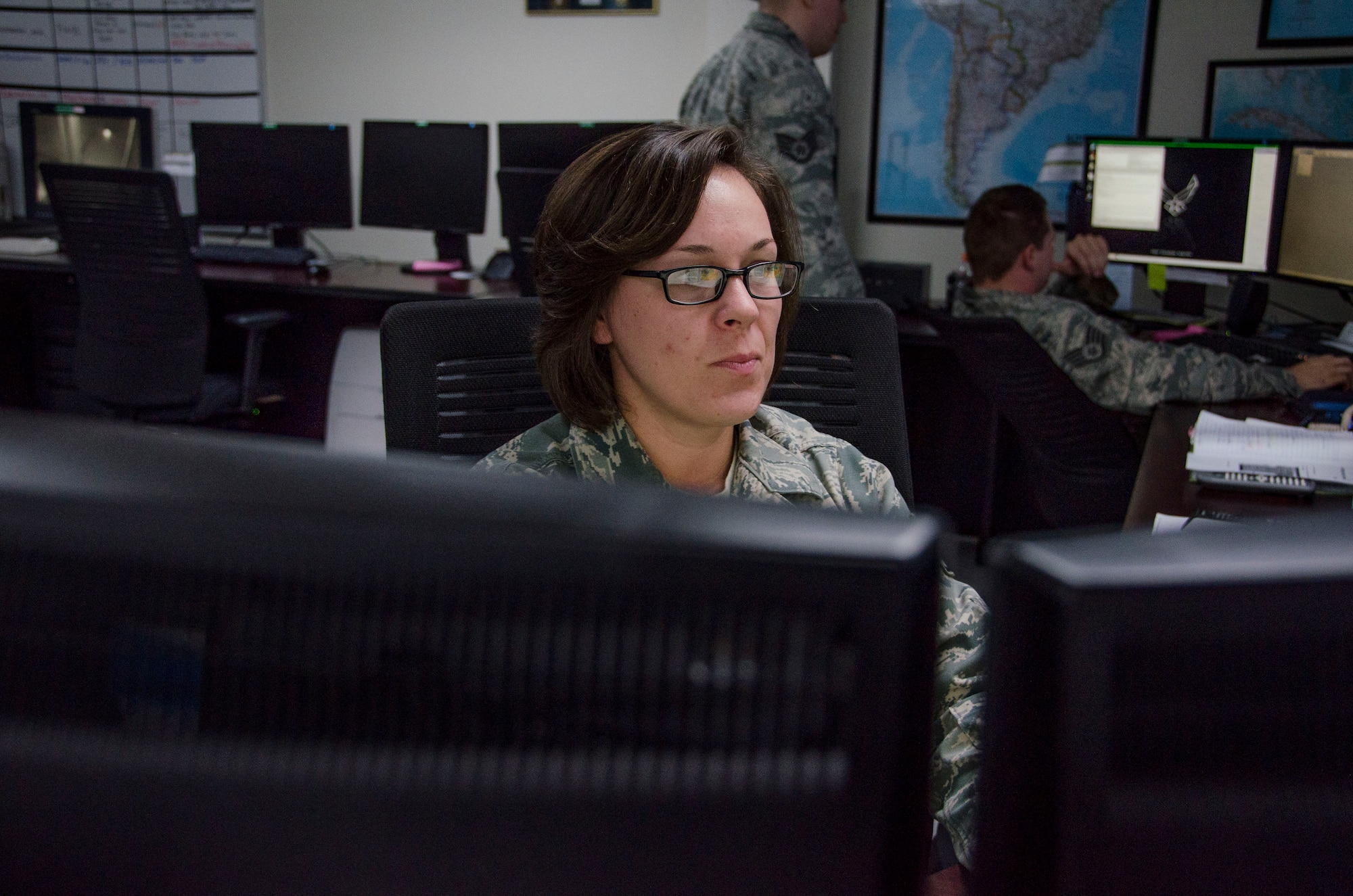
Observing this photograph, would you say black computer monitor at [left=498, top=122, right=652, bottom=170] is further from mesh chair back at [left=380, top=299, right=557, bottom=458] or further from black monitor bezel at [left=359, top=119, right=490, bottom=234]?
mesh chair back at [left=380, top=299, right=557, bottom=458]

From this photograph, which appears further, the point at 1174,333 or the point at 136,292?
the point at 136,292

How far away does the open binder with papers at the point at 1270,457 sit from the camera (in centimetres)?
159

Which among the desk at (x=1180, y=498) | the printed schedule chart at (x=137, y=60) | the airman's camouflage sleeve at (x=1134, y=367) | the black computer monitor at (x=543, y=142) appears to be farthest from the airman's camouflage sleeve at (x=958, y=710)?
the printed schedule chart at (x=137, y=60)

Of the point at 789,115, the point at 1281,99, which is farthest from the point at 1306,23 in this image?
the point at 789,115

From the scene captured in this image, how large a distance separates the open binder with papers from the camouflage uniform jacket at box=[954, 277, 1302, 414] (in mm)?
508

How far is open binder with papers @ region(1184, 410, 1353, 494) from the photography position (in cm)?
159

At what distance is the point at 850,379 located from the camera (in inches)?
54.9

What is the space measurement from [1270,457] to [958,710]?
1.19 m

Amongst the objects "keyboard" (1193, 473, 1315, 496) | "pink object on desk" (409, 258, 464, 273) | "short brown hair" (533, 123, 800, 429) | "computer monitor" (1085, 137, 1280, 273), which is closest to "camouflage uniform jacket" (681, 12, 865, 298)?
"computer monitor" (1085, 137, 1280, 273)

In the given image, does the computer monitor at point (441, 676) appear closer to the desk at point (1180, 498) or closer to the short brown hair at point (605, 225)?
the short brown hair at point (605, 225)

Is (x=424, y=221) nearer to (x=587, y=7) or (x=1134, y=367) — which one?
(x=587, y=7)

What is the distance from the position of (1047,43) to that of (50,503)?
13.5 ft

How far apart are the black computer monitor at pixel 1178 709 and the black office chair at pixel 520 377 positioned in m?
1.09

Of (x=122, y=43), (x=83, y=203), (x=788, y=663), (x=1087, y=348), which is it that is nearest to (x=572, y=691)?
(x=788, y=663)
